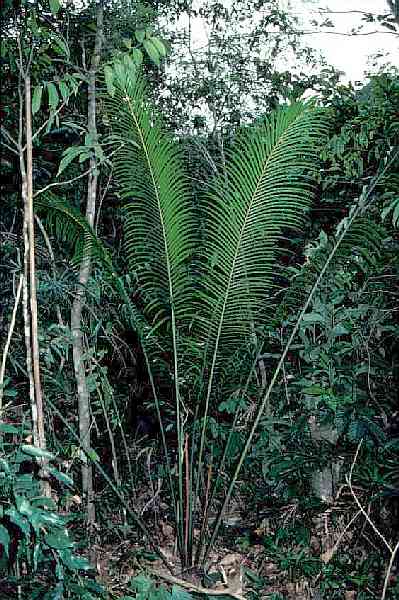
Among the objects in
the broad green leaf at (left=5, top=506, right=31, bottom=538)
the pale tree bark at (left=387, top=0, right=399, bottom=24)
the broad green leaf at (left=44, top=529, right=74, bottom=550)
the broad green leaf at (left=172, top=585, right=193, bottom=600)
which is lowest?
the broad green leaf at (left=172, top=585, right=193, bottom=600)

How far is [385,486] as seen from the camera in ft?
7.77

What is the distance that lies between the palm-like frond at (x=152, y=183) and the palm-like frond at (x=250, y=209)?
11cm

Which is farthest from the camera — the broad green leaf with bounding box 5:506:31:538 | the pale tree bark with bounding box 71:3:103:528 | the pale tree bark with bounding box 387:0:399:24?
the pale tree bark with bounding box 71:3:103:528

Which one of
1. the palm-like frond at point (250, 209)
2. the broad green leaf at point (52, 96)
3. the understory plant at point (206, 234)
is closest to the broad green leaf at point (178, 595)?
the understory plant at point (206, 234)

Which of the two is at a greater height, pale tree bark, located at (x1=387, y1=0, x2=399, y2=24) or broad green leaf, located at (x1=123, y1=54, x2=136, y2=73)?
pale tree bark, located at (x1=387, y1=0, x2=399, y2=24)

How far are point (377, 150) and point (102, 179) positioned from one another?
1328 millimetres

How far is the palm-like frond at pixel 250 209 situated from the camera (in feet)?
A: 7.54

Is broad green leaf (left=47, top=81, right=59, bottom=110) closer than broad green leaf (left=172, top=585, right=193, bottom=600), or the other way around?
broad green leaf (left=172, top=585, right=193, bottom=600)

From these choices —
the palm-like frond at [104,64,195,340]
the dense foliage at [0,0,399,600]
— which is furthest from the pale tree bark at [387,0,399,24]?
the palm-like frond at [104,64,195,340]

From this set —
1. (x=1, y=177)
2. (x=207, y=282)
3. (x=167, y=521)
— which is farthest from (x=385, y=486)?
(x=1, y=177)

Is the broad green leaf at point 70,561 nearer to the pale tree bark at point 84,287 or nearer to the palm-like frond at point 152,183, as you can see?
the pale tree bark at point 84,287

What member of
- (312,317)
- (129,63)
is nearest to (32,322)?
(129,63)

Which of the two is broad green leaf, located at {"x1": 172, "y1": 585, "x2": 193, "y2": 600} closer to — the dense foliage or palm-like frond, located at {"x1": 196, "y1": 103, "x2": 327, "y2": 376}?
the dense foliage

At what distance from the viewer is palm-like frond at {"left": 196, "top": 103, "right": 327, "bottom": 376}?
7.54ft
